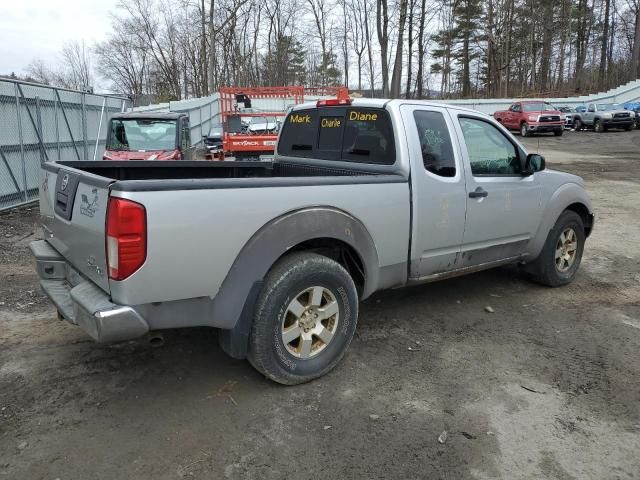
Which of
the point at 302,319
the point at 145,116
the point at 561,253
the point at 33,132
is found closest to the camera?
the point at 302,319

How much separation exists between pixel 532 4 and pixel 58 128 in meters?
50.5

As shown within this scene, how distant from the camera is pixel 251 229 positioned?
3053mm

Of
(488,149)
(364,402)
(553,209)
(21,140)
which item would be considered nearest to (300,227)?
(364,402)

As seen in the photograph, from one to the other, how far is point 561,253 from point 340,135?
112 inches

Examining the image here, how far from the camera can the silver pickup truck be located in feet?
9.08

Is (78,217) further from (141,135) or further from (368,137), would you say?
(141,135)

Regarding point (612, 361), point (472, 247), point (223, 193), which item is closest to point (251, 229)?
point (223, 193)

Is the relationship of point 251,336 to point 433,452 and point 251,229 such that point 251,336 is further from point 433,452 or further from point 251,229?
point 433,452

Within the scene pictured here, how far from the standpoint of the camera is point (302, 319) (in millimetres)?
3465

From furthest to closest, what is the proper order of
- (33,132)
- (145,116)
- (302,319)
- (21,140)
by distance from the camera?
(145,116)
(33,132)
(21,140)
(302,319)

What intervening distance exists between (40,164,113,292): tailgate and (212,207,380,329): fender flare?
0.67m

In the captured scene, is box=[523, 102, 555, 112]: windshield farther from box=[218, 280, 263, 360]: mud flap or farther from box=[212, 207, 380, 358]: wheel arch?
box=[218, 280, 263, 360]: mud flap

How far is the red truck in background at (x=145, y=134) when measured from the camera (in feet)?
37.1

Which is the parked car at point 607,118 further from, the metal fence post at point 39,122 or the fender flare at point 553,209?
the metal fence post at point 39,122
